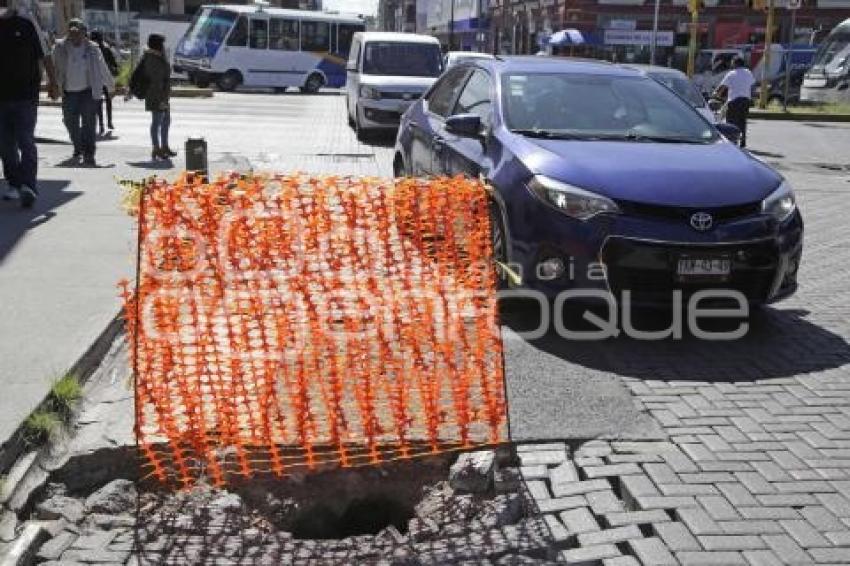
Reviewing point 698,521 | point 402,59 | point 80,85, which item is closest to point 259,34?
point 402,59

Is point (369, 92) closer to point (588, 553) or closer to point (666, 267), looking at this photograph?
point (666, 267)

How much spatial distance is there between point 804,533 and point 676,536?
1.57 feet

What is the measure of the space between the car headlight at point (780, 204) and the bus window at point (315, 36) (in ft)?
92.6

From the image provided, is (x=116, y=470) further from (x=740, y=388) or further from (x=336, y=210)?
(x=740, y=388)

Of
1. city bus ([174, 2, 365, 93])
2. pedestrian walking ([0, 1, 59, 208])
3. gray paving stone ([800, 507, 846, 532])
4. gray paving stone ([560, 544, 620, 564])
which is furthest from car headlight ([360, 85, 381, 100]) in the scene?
city bus ([174, 2, 365, 93])

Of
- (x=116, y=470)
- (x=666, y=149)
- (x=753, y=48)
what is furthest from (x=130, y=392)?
(x=753, y=48)

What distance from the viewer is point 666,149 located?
6012 mm

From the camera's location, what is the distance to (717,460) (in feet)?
12.9

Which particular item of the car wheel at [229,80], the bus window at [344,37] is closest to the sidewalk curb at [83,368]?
the car wheel at [229,80]

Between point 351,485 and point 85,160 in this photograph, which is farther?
point 85,160

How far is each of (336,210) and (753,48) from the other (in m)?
45.3

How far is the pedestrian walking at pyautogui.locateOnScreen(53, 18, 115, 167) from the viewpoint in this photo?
38.5ft

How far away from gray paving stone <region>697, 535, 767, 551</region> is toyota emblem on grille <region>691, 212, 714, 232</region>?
233 cm

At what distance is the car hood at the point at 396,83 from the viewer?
1691cm
